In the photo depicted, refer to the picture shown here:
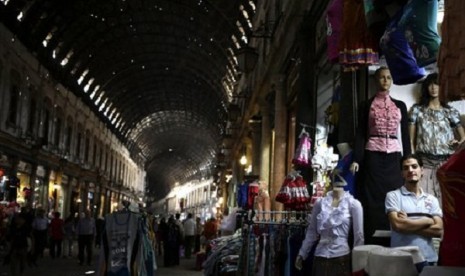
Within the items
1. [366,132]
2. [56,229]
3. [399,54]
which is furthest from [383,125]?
[56,229]

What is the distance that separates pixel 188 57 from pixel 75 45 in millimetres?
9931

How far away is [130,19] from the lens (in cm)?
3338

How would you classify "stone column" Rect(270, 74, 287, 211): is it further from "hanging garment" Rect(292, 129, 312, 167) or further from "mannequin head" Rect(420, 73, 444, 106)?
"mannequin head" Rect(420, 73, 444, 106)

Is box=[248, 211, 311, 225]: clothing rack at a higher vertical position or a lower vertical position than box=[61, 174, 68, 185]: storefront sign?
lower

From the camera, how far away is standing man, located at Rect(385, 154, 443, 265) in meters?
4.43

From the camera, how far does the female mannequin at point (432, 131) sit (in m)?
6.16

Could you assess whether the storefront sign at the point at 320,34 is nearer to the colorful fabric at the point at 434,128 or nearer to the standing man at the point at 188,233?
the colorful fabric at the point at 434,128

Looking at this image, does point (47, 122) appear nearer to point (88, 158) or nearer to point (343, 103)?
point (88, 158)

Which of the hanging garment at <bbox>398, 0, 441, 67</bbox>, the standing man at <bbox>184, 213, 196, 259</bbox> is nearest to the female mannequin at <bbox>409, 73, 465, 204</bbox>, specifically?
the hanging garment at <bbox>398, 0, 441, 67</bbox>

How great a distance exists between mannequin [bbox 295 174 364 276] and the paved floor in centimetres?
916

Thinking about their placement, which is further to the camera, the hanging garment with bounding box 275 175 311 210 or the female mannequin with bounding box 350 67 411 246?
the hanging garment with bounding box 275 175 311 210

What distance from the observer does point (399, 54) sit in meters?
3.96

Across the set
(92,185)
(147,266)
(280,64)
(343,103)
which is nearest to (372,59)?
(343,103)

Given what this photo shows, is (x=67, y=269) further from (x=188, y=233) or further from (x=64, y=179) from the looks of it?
(x=64, y=179)
